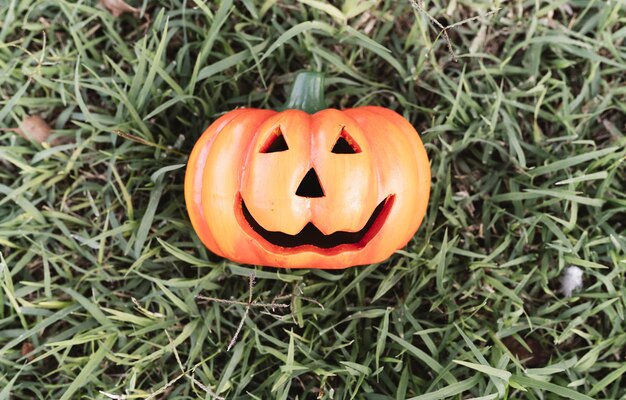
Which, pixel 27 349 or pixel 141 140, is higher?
pixel 141 140

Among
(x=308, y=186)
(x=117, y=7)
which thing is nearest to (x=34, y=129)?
(x=117, y=7)

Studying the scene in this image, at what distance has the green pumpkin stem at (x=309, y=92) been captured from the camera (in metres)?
2.51

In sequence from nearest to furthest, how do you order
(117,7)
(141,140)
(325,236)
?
(325,236) → (141,140) → (117,7)

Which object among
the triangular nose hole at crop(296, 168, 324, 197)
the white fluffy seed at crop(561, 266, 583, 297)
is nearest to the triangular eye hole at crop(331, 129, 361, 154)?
the triangular nose hole at crop(296, 168, 324, 197)

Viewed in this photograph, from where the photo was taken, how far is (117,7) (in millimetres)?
2848

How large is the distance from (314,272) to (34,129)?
158 centimetres

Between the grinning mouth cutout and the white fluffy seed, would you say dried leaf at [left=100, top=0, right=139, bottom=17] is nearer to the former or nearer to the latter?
the grinning mouth cutout

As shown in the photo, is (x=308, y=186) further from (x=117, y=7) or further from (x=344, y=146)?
(x=117, y=7)

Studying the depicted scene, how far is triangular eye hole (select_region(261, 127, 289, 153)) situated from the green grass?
22.8 inches

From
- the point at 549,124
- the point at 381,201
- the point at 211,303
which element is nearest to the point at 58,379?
the point at 211,303

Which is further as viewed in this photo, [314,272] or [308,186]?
[314,272]

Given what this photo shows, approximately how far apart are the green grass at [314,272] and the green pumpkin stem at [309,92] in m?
0.29

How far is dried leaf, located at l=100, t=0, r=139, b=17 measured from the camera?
→ 2.82 metres

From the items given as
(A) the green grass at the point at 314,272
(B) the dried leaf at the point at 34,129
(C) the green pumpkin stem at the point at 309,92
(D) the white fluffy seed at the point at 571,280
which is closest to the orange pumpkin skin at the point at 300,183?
(C) the green pumpkin stem at the point at 309,92
